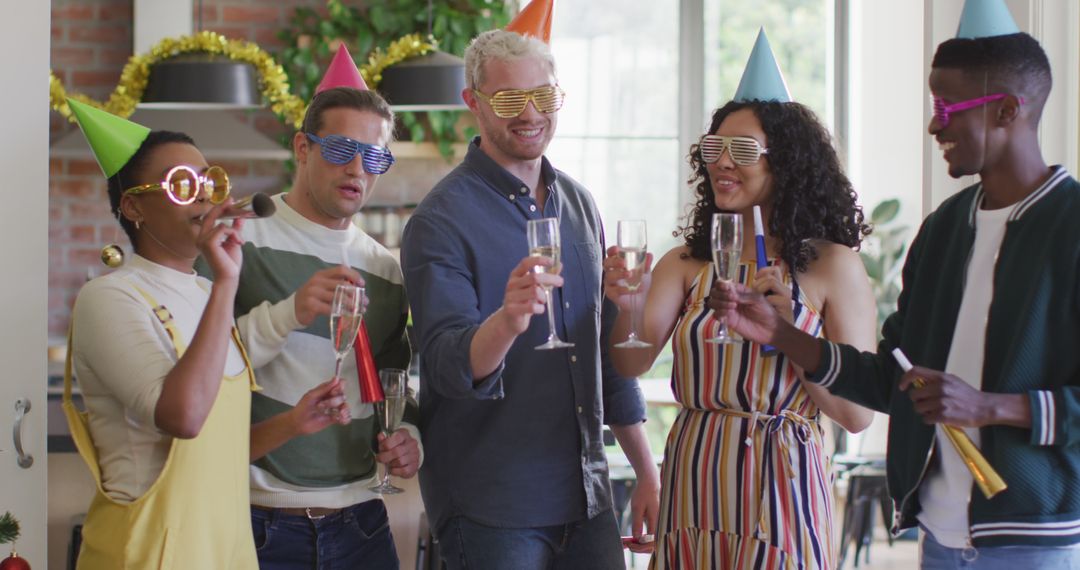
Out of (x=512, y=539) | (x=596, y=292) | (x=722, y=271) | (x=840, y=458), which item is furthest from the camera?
(x=840, y=458)

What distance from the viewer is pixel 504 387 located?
2529 mm

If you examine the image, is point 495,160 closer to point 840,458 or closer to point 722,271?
point 722,271

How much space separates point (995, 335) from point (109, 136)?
5.13ft

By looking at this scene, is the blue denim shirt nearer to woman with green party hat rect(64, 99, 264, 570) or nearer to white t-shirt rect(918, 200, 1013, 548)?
woman with green party hat rect(64, 99, 264, 570)

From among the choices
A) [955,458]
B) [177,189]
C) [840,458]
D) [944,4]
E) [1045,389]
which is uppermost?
[944,4]

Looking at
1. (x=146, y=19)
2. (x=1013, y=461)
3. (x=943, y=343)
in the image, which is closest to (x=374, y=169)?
(x=943, y=343)

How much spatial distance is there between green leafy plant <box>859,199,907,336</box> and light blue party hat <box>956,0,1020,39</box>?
4355 mm

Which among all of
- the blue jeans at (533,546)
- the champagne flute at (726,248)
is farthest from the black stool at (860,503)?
the champagne flute at (726,248)

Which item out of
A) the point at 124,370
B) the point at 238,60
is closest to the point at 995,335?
the point at 124,370

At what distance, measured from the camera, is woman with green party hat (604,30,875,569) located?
91.5 inches

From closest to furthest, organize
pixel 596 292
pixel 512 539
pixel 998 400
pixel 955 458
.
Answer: pixel 998 400 → pixel 955 458 → pixel 512 539 → pixel 596 292

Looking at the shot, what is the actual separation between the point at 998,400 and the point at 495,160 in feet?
3.86

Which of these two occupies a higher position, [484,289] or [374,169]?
[374,169]

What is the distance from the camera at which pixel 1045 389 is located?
194cm
